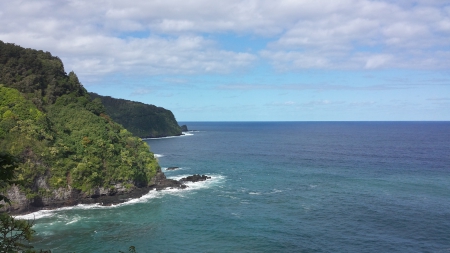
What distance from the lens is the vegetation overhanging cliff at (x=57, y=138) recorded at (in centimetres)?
5922

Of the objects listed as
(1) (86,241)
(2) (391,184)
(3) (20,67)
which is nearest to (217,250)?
(1) (86,241)

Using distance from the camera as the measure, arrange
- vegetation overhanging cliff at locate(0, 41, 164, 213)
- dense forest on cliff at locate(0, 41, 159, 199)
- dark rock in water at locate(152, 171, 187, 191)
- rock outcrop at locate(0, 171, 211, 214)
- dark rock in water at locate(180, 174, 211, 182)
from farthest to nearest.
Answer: dark rock in water at locate(180, 174, 211, 182)
dark rock in water at locate(152, 171, 187, 191)
dense forest on cliff at locate(0, 41, 159, 199)
vegetation overhanging cliff at locate(0, 41, 164, 213)
rock outcrop at locate(0, 171, 211, 214)

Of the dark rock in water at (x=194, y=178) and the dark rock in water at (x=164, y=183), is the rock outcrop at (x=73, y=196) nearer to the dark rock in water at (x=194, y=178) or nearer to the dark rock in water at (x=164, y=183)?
the dark rock in water at (x=164, y=183)

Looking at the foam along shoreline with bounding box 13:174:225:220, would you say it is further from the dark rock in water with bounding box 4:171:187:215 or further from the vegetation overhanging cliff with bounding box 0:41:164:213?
the vegetation overhanging cliff with bounding box 0:41:164:213

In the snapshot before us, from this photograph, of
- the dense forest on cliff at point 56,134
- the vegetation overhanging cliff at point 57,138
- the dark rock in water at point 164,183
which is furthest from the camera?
the dark rock in water at point 164,183

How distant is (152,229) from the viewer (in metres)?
50.8

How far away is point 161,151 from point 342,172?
249ft

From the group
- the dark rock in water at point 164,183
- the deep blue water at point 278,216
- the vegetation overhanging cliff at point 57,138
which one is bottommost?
the deep blue water at point 278,216

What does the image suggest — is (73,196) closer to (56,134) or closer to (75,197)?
(75,197)

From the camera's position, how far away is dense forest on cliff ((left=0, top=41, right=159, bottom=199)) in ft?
196

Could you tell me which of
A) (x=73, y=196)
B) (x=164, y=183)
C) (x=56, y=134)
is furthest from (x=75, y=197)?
(x=164, y=183)

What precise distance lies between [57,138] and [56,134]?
5.90ft

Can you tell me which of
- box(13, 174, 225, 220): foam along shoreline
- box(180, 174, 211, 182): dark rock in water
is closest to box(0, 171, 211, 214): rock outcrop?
box(13, 174, 225, 220): foam along shoreline

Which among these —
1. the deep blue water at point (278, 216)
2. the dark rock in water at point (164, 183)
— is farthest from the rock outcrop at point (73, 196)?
A: the deep blue water at point (278, 216)
